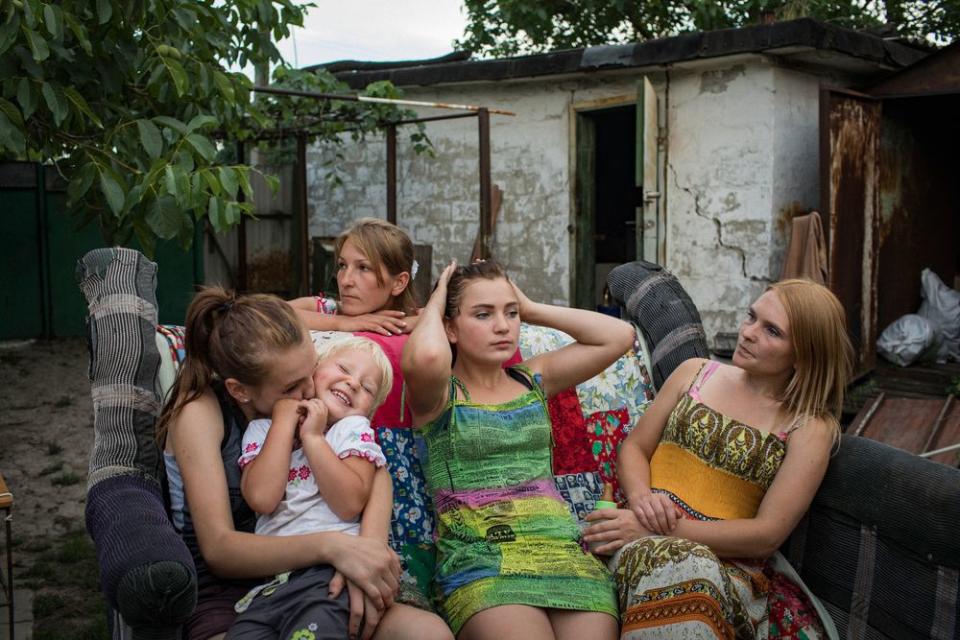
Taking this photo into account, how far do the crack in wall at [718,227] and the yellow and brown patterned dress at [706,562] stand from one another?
4.26m

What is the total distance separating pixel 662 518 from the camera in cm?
240

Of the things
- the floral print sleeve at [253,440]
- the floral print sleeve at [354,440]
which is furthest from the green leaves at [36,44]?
the floral print sleeve at [354,440]

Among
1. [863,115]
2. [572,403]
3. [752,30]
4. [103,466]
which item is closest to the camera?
[103,466]

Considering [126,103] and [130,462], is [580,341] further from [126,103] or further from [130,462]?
[126,103]

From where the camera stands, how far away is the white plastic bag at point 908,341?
712 centimetres

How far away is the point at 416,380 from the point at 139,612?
87 centimetres

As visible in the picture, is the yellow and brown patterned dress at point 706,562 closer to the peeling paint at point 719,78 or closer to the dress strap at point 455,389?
the dress strap at point 455,389

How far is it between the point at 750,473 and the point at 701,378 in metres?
0.33

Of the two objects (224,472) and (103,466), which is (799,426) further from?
(103,466)

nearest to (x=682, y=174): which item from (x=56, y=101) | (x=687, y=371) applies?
(x=687, y=371)

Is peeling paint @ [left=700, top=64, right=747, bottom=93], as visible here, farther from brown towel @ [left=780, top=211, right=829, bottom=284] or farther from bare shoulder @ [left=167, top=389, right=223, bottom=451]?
bare shoulder @ [left=167, top=389, right=223, bottom=451]

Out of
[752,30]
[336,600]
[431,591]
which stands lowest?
[431,591]

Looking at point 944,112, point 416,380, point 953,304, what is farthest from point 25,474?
point 944,112

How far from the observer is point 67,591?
4.03m
